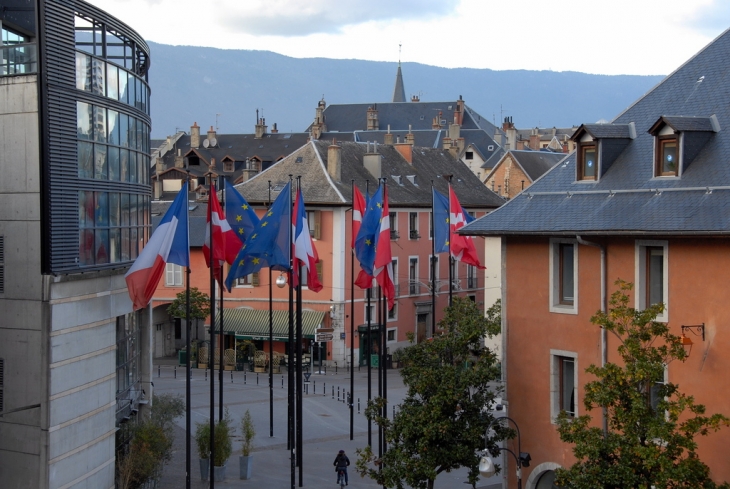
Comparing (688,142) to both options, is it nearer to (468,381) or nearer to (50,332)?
(468,381)

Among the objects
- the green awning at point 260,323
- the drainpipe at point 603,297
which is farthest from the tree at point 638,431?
the green awning at point 260,323

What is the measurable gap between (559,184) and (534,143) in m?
105

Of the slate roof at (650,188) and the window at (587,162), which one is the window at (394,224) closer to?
the slate roof at (650,188)

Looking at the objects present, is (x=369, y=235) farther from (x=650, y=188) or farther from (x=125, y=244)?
(x=650, y=188)

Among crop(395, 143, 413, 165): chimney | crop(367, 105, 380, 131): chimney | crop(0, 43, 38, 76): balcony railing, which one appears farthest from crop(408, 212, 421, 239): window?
crop(367, 105, 380, 131): chimney

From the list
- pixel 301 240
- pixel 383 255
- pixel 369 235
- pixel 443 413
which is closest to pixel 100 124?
pixel 301 240

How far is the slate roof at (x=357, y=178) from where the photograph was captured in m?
61.9

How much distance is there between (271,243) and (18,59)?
826 centimetres

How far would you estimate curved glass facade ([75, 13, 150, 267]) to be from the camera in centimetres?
2958

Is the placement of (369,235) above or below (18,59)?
below

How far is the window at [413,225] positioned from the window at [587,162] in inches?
1542

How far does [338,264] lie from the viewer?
60750 mm

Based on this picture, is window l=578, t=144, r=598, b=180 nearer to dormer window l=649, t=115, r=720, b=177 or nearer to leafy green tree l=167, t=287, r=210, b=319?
dormer window l=649, t=115, r=720, b=177

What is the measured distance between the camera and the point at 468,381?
83.3 ft
